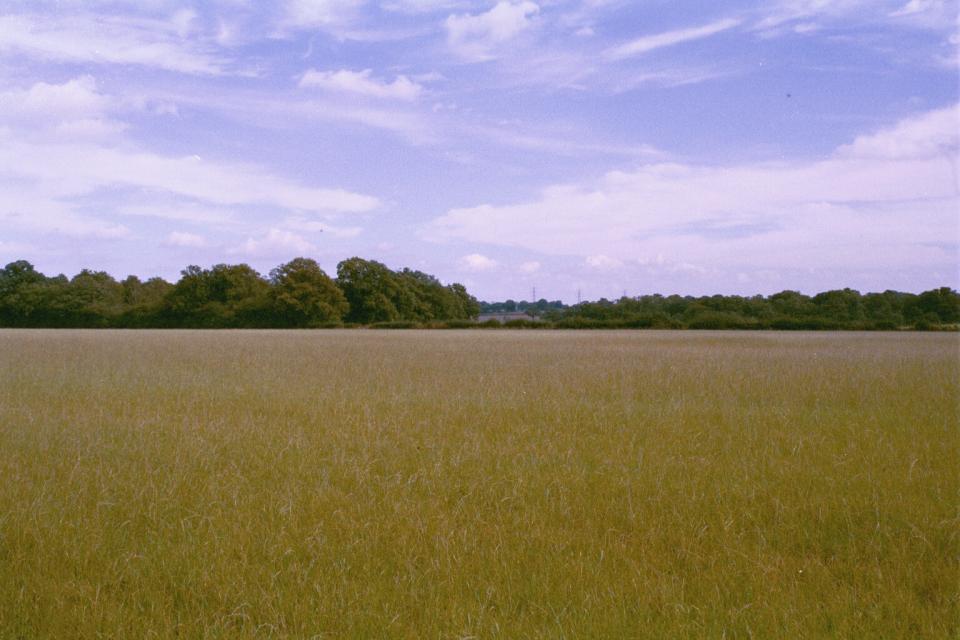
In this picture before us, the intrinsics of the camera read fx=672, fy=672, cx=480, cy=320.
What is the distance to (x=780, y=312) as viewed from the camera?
6284 centimetres

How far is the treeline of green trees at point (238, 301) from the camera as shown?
74.4 metres

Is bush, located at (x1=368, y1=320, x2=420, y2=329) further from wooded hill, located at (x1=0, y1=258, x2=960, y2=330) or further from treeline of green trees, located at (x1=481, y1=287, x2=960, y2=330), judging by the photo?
treeline of green trees, located at (x1=481, y1=287, x2=960, y2=330)

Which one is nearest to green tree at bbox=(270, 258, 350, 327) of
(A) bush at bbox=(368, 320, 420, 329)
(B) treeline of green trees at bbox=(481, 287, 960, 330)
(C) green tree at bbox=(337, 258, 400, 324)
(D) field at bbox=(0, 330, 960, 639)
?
(C) green tree at bbox=(337, 258, 400, 324)

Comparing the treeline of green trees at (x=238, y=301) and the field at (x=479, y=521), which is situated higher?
the treeline of green trees at (x=238, y=301)

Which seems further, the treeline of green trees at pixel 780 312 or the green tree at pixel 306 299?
the green tree at pixel 306 299

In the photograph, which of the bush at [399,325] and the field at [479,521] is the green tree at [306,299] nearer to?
the bush at [399,325]

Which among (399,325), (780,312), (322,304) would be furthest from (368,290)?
(780,312)

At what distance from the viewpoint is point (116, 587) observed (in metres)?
3.29

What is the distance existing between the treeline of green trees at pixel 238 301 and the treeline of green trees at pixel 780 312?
2048cm

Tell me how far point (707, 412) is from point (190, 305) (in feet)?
259

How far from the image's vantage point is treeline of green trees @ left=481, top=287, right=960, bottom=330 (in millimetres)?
51438

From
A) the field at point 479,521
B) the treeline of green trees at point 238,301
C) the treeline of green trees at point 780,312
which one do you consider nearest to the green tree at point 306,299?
the treeline of green trees at point 238,301

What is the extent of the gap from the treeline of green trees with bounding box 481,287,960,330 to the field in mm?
49657

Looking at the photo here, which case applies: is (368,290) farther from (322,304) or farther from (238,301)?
(238,301)
